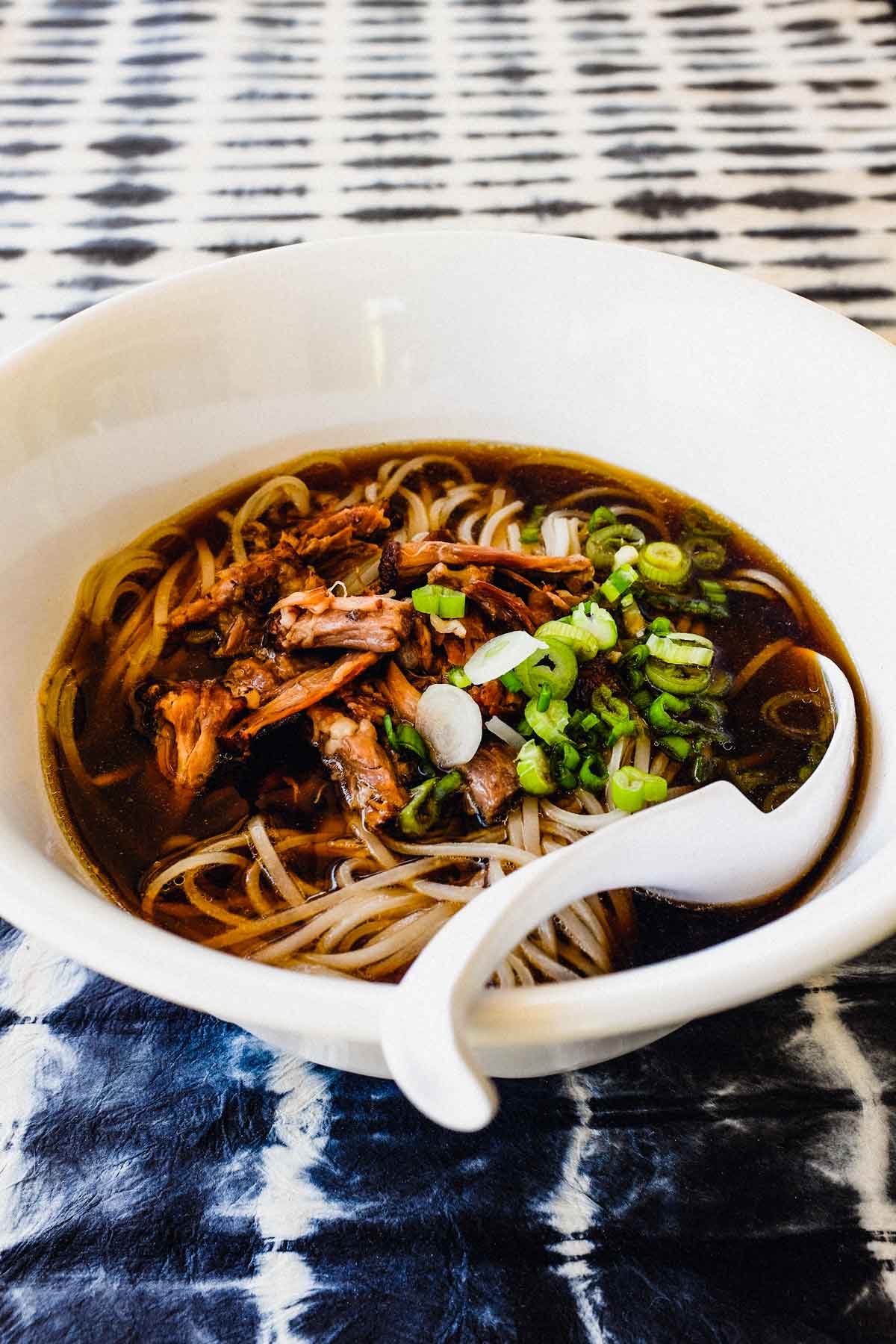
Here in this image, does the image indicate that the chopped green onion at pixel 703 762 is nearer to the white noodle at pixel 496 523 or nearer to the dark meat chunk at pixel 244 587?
the white noodle at pixel 496 523

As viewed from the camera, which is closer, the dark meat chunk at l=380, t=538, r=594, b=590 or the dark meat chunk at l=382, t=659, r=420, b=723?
the dark meat chunk at l=382, t=659, r=420, b=723

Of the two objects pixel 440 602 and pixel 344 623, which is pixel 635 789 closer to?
pixel 440 602

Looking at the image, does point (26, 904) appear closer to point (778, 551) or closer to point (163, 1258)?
point (163, 1258)

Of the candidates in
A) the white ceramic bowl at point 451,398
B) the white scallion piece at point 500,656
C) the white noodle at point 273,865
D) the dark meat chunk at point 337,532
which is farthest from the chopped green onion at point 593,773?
the dark meat chunk at point 337,532

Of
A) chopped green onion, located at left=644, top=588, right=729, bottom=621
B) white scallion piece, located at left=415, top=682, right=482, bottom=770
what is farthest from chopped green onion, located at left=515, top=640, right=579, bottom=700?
chopped green onion, located at left=644, top=588, right=729, bottom=621

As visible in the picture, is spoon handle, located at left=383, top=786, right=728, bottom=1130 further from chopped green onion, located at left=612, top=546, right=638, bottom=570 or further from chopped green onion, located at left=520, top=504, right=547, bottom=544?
chopped green onion, located at left=520, top=504, right=547, bottom=544

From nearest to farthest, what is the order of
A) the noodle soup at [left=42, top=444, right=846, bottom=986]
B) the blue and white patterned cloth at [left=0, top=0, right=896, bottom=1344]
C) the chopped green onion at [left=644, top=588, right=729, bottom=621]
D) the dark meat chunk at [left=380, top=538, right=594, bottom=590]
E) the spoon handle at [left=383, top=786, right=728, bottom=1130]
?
the spoon handle at [left=383, top=786, right=728, bottom=1130]
the blue and white patterned cloth at [left=0, top=0, right=896, bottom=1344]
the noodle soup at [left=42, top=444, right=846, bottom=986]
the dark meat chunk at [left=380, top=538, right=594, bottom=590]
the chopped green onion at [left=644, top=588, right=729, bottom=621]

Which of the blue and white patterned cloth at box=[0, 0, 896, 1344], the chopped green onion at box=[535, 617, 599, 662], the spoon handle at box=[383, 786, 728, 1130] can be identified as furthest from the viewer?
the chopped green onion at box=[535, 617, 599, 662]

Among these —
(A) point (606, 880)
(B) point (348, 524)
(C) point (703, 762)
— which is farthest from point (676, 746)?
(B) point (348, 524)
